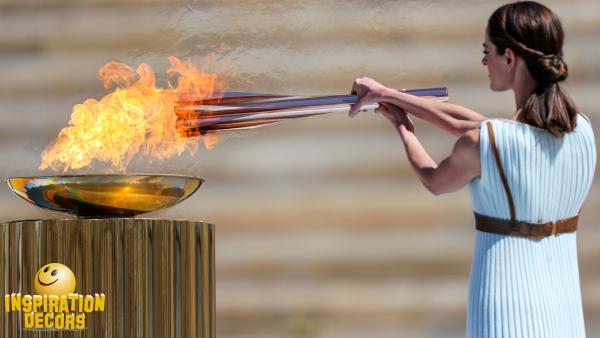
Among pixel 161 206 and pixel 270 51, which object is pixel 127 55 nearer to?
pixel 270 51

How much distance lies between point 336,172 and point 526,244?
6.77ft

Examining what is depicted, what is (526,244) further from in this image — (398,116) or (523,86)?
(398,116)

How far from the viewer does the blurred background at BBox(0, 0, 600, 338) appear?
4508mm

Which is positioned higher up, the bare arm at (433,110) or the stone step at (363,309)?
the bare arm at (433,110)

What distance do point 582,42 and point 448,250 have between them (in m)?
1.04

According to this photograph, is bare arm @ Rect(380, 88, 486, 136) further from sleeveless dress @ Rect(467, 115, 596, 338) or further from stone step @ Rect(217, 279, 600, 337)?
stone step @ Rect(217, 279, 600, 337)

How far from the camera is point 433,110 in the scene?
2768 millimetres

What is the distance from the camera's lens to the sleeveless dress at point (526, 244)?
2.51 metres

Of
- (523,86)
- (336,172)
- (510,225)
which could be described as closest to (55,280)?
(510,225)

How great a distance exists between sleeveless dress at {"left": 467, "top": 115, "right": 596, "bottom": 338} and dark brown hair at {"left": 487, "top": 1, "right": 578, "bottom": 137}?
1.5 inches

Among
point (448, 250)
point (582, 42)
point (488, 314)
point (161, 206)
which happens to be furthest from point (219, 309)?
point (488, 314)

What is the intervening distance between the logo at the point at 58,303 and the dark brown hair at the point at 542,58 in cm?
132

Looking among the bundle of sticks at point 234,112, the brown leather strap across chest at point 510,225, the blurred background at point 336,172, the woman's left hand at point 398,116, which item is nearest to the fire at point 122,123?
the bundle of sticks at point 234,112

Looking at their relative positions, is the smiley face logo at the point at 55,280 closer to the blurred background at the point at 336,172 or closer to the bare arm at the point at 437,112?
the bare arm at the point at 437,112
